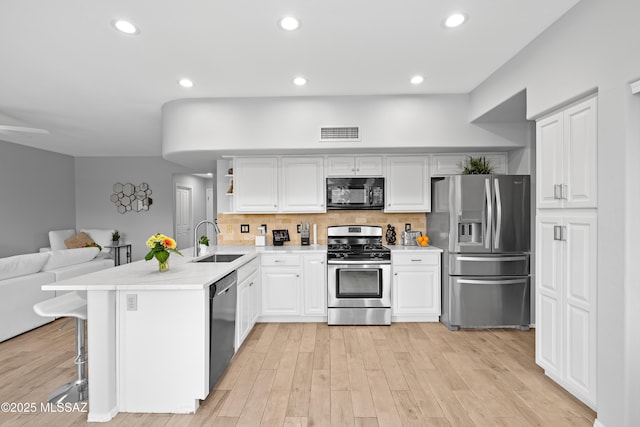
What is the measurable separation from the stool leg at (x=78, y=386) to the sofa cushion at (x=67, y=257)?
2055 millimetres

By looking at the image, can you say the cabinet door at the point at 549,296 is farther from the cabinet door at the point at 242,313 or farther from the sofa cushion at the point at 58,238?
the sofa cushion at the point at 58,238

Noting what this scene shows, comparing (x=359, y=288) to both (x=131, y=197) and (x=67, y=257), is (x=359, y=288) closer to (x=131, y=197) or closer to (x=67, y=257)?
(x=67, y=257)

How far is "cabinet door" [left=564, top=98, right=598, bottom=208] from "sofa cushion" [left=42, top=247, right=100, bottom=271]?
5.32 m

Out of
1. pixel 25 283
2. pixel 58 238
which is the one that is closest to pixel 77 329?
pixel 25 283

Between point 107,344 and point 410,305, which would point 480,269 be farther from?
point 107,344

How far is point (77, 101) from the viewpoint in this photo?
13.0 ft

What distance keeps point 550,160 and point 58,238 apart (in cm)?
816

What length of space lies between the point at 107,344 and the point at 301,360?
5.22 feet

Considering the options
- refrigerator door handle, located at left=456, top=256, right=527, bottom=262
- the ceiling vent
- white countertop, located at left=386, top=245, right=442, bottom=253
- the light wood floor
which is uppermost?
the ceiling vent

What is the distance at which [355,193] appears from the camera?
14.6 feet

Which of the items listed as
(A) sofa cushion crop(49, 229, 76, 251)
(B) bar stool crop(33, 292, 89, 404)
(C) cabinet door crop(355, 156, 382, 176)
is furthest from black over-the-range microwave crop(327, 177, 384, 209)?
(A) sofa cushion crop(49, 229, 76, 251)

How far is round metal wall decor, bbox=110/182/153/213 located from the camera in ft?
24.9

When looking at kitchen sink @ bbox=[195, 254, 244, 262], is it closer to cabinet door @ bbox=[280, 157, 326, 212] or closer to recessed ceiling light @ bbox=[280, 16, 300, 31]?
cabinet door @ bbox=[280, 157, 326, 212]

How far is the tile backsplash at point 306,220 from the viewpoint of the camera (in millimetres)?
4738
